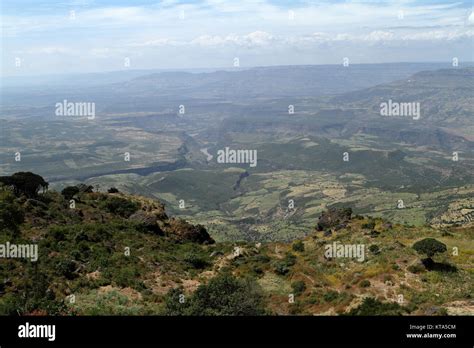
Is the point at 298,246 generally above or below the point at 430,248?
below

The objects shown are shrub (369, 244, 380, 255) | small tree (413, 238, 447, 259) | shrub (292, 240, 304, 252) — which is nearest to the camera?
small tree (413, 238, 447, 259)

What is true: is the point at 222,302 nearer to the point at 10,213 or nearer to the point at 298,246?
the point at 298,246

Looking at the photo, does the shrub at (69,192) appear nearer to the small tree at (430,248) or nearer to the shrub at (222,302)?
the shrub at (222,302)

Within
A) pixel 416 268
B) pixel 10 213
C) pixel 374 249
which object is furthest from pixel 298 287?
pixel 10 213

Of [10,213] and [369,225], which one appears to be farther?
[369,225]

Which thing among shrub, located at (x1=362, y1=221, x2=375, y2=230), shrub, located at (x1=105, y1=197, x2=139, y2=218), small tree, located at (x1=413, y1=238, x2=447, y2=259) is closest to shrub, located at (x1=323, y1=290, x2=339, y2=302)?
small tree, located at (x1=413, y1=238, x2=447, y2=259)

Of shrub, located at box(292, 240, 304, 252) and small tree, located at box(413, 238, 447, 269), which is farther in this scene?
shrub, located at box(292, 240, 304, 252)

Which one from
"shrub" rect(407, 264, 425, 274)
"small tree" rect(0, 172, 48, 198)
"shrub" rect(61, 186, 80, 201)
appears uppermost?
"small tree" rect(0, 172, 48, 198)

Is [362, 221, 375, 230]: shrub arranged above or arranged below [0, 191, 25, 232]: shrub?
below

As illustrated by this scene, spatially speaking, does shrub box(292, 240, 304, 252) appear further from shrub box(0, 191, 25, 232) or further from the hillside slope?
shrub box(0, 191, 25, 232)

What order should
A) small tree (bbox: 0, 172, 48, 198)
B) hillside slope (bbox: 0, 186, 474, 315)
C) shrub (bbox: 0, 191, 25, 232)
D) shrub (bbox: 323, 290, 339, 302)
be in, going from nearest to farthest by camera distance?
1. hillside slope (bbox: 0, 186, 474, 315)
2. shrub (bbox: 323, 290, 339, 302)
3. shrub (bbox: 0, 191, 25, 232)
4. small tree (bbox: 0, 172, 48, 198)

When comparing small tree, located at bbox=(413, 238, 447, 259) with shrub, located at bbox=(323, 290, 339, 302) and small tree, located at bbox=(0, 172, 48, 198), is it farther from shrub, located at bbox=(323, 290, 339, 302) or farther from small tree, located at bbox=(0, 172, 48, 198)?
small tree, located at bbox=(0, 172, 48, 198)
